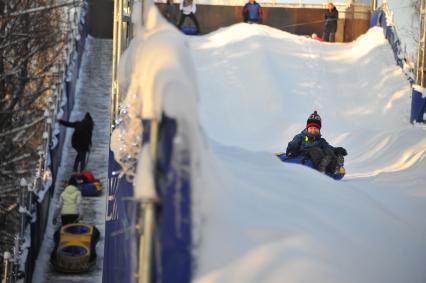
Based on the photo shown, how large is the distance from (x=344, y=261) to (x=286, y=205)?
0.54m

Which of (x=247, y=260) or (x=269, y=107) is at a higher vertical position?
(x=247, y=260)

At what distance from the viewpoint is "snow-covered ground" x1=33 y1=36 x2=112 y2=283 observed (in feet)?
51.0

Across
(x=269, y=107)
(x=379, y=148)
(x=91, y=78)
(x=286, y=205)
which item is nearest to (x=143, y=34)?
(x=286, y=205)

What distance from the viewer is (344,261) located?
199 inches

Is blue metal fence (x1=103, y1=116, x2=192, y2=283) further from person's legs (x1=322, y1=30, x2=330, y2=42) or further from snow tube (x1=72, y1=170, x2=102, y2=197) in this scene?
person's legs (x1=322, y1=30, x2=330, y2=42)

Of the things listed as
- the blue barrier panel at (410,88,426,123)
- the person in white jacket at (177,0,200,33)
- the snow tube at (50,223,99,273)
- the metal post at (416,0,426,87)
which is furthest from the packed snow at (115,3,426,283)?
the person in white jacket at (177,0,200,33)

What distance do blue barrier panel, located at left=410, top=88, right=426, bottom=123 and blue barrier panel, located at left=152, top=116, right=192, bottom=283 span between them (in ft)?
56.0

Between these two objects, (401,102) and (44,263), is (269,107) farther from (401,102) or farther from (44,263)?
(44,263)

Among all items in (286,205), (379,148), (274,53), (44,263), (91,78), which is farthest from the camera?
(91,78)

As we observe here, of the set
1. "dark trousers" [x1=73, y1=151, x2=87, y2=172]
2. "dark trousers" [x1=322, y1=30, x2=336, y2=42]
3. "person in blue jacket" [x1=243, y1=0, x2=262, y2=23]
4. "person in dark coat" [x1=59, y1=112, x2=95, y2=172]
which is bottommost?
"dark trousers" [x1=73, y1=151, x2=87, y2=172]

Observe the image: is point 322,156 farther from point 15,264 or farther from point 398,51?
point 398,51

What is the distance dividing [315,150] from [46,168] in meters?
7.56

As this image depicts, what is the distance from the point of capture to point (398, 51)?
2552 cm

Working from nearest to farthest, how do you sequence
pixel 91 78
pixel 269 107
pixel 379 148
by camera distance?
pixel 379 148 < pixel 269 107 < pixel 91 78
